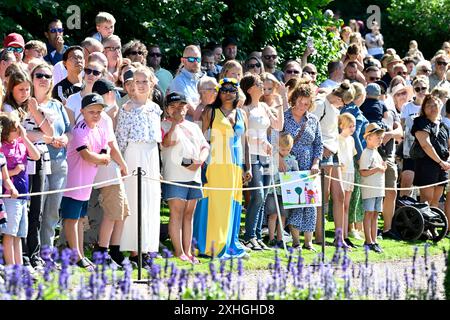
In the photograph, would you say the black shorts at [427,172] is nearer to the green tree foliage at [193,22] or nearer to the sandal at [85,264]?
the green tree foliage at [193,22]

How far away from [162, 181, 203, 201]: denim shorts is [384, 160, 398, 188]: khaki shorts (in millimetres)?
4402

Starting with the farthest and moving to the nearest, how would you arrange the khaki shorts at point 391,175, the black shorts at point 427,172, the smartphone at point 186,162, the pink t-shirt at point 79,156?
the black shorts at point 427,172 → the khaki shorts at point 391,175 → the smartphone at point 186,162 → the pink t-shirt at point 79,156

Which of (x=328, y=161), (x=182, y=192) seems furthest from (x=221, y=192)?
(x=328, y=161)

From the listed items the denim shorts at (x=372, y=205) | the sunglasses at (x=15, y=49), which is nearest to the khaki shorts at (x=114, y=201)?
the sunglasses at (x=15, y=49)

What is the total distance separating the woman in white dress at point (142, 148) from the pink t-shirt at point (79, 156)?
0.48 meters

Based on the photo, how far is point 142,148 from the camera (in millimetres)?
14359

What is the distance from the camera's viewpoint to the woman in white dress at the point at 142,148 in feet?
46.9

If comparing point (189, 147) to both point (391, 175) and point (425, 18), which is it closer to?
point (391, 175)

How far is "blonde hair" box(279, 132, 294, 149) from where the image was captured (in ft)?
52.7

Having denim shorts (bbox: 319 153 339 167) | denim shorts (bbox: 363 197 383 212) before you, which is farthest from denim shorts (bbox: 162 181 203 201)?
denim shorts (bbox: 363 197 383 212)

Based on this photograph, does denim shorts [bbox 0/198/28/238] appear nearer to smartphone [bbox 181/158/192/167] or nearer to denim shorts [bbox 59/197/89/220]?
denim shorts [bbox 59/197/89/220]
